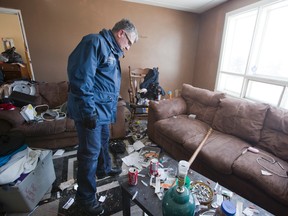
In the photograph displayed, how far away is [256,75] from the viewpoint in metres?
2.57

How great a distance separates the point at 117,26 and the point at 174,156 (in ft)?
5.36

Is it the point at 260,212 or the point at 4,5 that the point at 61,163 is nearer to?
the point at 260,212

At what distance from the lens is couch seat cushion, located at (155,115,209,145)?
72.3 inches

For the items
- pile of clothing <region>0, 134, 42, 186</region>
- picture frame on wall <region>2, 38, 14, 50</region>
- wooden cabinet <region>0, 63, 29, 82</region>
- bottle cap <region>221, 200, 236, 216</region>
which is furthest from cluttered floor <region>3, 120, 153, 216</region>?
picture frame on wall <region>2, 38, 14, 50</region>

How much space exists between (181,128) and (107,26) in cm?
253

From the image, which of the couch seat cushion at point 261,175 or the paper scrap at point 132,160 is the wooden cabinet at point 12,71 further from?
the couch seat cushion at point 261,175

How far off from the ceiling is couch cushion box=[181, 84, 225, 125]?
5.98ft

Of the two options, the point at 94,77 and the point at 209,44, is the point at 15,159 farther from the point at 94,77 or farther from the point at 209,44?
the point at 209,44

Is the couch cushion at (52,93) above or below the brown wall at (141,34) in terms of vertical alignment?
below

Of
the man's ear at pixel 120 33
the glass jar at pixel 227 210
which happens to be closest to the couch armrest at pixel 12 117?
the man's ear at pixel 120 33

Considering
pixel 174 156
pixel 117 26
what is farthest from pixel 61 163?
pixel 117 26

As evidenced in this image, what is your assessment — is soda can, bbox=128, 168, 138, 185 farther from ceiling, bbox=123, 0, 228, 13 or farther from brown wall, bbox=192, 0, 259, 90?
ceiling, bbox=123, 0, 228, 13

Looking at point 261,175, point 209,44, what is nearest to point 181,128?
point 261,175

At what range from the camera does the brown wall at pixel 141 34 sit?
2.74 meters
